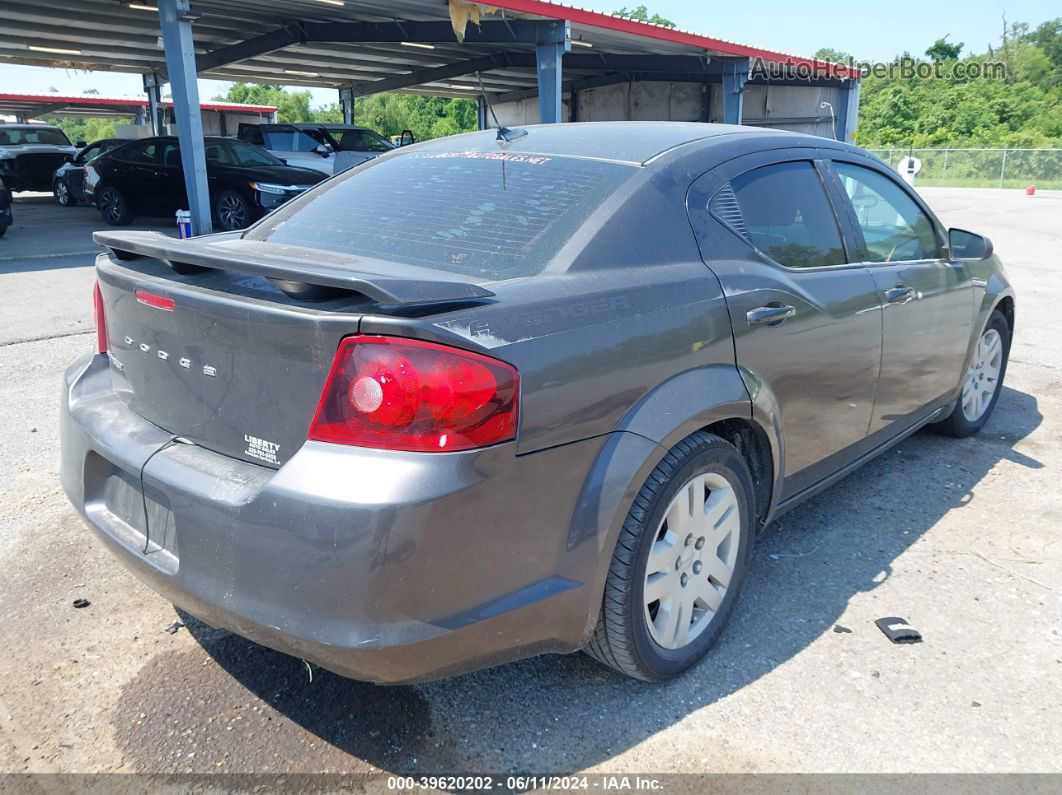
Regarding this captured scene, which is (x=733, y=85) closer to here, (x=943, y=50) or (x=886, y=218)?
(x=886, y=218)

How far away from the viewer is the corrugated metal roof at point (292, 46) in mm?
15039

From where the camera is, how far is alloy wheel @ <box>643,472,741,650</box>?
248cm

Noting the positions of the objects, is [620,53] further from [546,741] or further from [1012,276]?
[546,741]

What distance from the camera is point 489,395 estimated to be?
1965 mm

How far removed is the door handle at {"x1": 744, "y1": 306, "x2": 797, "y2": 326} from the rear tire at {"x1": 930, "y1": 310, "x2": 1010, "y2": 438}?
6.90ft

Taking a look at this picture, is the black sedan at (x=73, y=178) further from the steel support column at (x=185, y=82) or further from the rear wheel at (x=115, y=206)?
the steel support column at (x=185, y=82)

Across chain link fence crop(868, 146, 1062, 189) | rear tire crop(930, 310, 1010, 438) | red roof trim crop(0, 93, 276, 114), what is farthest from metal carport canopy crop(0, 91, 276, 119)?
rear tire crop(930, 310, 1010, 438)

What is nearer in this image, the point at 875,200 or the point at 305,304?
the point at 305,304

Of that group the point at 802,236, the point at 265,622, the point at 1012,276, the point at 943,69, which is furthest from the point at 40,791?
the point at 943,69

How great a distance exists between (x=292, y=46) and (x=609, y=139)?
18977 millimetres

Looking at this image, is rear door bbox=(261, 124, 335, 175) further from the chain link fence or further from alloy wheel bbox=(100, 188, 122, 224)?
the chain link fence

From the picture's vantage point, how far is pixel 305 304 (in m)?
2.05

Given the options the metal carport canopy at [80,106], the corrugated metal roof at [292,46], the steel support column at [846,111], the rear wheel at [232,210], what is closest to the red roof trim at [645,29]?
the corrugated metal roof at [292,46]

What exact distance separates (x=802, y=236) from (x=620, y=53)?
1971 centimetres
